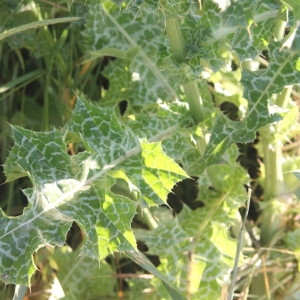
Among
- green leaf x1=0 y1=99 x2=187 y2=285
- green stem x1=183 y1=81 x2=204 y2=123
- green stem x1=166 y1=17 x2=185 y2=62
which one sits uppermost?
green stem x1=166 y1=17 x2=185 y2=62

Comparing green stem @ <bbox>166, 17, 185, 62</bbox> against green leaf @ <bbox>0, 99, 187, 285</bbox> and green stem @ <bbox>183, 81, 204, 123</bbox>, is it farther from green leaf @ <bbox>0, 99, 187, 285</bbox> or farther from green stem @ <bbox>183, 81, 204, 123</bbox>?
green leaf @ <bbox>0, 99, 187, 285</bbox>

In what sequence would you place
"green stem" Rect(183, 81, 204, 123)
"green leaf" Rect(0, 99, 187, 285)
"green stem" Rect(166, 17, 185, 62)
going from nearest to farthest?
"green leaf" Rect(0, 99, 187, 285) < "green stem" Rect(166, 17, 185, 62) < "green stem" Rect(183, 81, 204, 123)

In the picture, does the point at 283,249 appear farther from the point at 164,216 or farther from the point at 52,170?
the point at 52,170

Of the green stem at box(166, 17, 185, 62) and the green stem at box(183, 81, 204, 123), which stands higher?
the green stem at box(166, 17, 185, 62)

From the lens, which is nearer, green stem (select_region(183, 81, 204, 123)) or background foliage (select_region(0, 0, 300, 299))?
background foliage (select_region(0, 0, 300, 299))

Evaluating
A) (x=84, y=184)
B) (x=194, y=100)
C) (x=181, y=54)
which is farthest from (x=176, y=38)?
(x=84, y=184)

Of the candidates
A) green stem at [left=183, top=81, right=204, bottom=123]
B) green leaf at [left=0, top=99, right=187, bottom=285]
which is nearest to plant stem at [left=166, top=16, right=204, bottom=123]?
green stem at [left=183, top=81, right=204, bottom=123]

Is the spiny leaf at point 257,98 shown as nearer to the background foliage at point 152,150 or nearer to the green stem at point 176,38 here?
the background foliage at point 152,150

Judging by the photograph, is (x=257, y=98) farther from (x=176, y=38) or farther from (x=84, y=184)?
(x=84, y=184)
